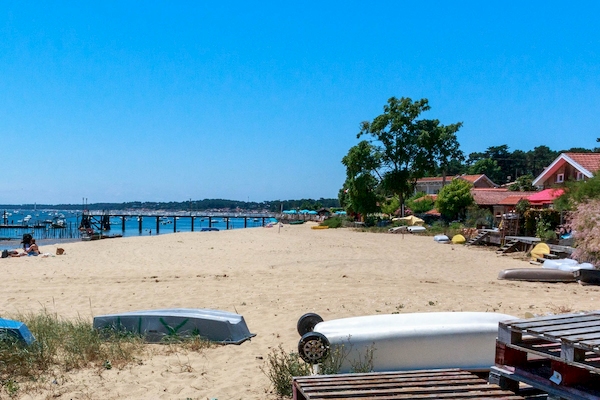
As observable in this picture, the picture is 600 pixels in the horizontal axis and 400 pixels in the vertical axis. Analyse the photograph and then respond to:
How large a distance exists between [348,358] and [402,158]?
41.2 meters

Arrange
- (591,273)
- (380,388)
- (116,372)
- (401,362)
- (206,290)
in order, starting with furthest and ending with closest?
(591,273), (206,290), (116,372), (401,362), (380,388)

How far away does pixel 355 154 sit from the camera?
44531mm

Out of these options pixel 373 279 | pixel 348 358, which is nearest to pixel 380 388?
pixel 348 358

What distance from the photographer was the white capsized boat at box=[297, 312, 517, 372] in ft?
17.1

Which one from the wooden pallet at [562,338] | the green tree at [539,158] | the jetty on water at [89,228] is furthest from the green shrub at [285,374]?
the green tree at [539,158]

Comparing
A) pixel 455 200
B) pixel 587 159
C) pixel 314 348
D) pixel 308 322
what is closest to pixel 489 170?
pixel 455 200

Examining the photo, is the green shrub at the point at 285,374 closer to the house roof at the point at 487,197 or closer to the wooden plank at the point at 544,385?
the wooden plank at the point at 544,385

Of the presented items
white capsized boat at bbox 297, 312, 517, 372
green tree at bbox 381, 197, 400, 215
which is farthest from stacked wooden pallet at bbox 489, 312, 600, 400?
green tree at bbox 381, 197, 400, 215

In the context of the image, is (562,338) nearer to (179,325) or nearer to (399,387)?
(399,387)

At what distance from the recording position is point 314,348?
5.50m

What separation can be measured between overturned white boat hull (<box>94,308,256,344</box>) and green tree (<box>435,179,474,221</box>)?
3549 cm

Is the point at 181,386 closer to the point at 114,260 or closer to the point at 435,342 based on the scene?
the point at 435,342

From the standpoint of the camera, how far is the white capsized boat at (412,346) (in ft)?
17.1

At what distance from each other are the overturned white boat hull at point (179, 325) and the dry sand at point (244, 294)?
264mm
